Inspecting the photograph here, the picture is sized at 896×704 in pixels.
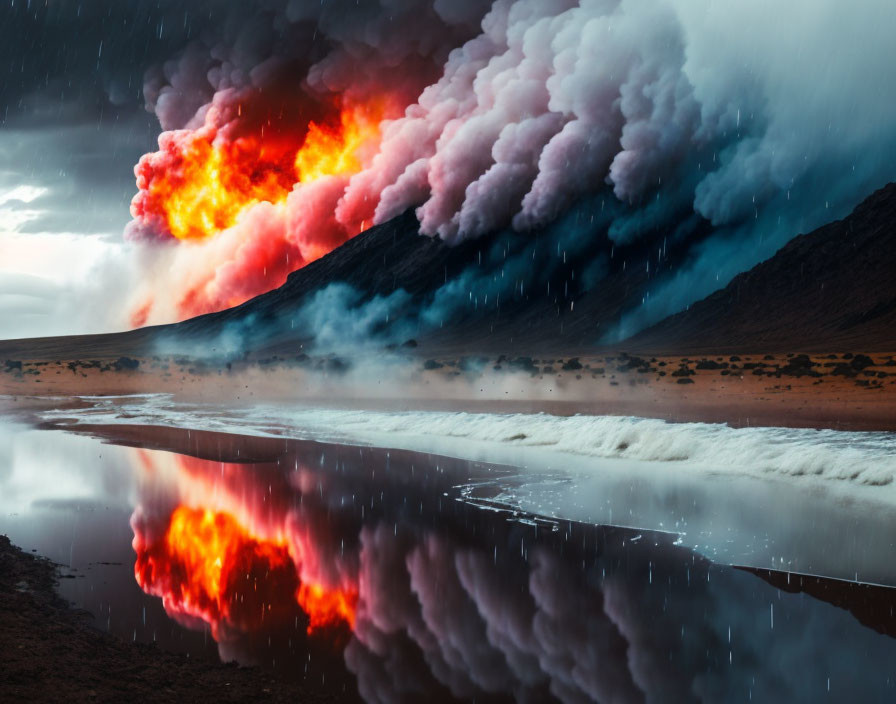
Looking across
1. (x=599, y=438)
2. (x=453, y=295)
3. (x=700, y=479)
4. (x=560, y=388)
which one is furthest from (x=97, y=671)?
(x=453, y=295)

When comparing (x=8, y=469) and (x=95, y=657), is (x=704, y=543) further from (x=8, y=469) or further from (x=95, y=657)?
(x=8, y=469)

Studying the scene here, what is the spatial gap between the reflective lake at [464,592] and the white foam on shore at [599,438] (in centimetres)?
207

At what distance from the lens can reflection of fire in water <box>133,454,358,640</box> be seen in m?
8.60

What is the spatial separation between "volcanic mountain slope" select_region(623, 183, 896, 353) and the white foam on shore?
7058cm

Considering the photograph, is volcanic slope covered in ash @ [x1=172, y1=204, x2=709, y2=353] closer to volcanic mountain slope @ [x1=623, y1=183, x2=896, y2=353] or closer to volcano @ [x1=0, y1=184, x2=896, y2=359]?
volcano @ [x1=0, y1=184, x2=896, y2=359]

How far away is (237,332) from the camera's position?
490 ft

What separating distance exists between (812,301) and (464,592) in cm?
11289

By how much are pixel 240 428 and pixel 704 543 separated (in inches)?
829

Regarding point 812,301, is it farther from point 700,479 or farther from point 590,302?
point 700,479

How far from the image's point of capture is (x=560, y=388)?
Result: 140ft

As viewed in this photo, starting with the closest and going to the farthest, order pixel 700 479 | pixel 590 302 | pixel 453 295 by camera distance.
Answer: pixel 700 479, pixel 590 302, pixel 453 295

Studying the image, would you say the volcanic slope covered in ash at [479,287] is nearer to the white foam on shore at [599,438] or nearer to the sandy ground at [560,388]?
the sandy ground at [560,388]

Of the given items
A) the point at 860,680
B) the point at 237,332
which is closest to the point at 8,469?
the point at 860,680

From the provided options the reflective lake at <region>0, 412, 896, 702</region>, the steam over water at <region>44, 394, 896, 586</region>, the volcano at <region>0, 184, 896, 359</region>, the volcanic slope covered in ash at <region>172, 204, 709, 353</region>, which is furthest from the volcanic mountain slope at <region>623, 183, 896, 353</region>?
the reflective lake at <region>0, 412, 896, 702</region>
